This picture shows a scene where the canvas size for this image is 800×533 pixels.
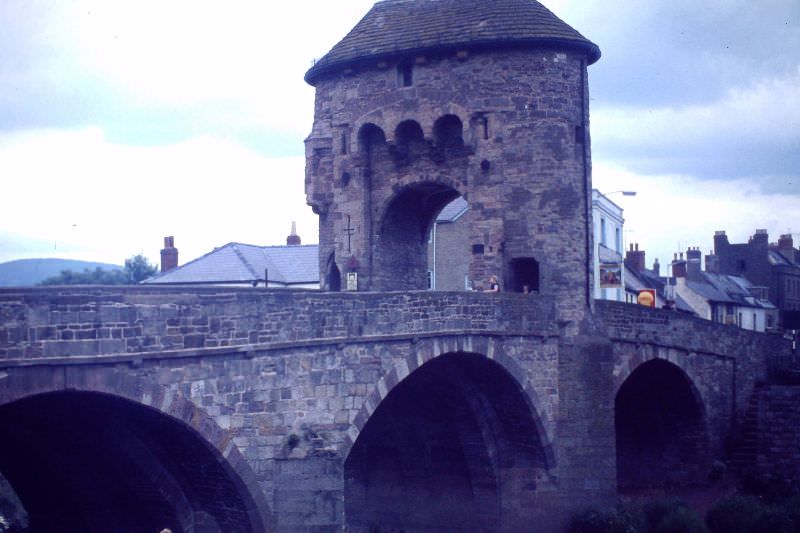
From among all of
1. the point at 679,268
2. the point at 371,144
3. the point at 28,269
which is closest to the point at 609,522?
the point at 371,144

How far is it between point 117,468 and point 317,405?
10.4 ft

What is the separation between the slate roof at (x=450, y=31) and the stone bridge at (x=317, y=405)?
559 centimetres

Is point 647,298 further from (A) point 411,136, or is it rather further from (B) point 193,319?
(B) point 193,319

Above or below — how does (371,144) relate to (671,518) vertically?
above

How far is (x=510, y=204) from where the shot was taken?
2531 cm

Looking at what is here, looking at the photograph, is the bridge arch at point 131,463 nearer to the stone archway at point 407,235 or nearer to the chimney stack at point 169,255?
the stone archway at point 407,235

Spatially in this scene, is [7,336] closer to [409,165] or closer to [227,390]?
[227,390]

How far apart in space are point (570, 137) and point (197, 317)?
11.8m

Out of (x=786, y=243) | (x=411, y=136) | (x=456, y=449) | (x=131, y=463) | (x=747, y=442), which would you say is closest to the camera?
(x=131, y=463)

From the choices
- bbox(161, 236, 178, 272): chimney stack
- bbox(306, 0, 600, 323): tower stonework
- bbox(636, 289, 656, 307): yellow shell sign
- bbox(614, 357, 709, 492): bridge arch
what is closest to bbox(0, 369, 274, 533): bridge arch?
bbox(306, 0, 600, 323): tower stonework

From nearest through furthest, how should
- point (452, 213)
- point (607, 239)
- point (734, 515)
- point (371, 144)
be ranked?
point (734, 515) < point (371, 144) < point (452, 213) < point (607, 239)

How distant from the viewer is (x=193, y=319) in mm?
16250

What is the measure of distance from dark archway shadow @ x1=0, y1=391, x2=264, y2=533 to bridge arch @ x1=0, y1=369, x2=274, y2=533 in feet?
0.05

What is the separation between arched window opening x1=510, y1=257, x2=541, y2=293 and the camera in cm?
2556
